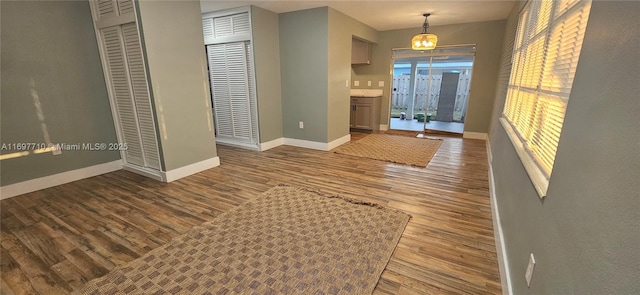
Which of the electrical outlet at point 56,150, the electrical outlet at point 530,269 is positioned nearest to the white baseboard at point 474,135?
the electrical outlet at point 530,269

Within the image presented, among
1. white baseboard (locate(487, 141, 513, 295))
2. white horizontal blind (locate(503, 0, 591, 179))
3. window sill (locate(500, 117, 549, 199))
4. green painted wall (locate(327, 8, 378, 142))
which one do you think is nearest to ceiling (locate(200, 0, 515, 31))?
green painted wall (locate(327, 8, 378, 142))

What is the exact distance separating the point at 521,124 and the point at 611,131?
160 centimetres

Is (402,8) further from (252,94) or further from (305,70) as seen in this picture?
(252,94)

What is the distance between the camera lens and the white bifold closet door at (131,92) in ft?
A: 10.0

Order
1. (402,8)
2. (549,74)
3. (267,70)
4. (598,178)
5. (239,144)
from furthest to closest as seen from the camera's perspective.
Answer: (239,144)
(267,70)
(402,8)
(549,74)
(598,178)

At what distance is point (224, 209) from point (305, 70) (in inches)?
113

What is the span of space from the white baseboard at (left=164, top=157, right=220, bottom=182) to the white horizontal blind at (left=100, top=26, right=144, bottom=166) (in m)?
0.57

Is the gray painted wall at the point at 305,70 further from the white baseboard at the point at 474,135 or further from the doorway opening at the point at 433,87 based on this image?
the white baseboard at the point at 474,135

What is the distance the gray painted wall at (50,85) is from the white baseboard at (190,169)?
1134mm

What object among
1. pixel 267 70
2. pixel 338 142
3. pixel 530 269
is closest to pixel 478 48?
pixel 338 142

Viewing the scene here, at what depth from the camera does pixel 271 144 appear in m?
4.92

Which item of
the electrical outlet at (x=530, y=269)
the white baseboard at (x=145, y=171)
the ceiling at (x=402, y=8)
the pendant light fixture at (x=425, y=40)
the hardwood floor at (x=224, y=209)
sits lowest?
the hardwood floor at (x=224, y=209)

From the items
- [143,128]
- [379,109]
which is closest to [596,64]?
[143,128]

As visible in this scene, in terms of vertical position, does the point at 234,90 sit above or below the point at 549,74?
below
